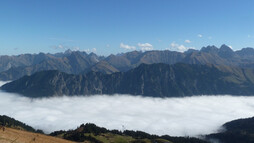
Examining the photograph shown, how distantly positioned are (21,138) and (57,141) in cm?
1155

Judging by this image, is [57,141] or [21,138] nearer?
[21,138]

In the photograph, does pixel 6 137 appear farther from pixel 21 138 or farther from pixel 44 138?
pixel 44 138

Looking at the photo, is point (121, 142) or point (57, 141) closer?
point (57, 141)

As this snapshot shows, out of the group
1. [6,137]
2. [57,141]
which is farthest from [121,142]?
[6,137]

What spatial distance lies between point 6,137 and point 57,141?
15954 millimetres

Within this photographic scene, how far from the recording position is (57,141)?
78.1 m

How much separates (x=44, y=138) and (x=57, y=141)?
15.0 feet

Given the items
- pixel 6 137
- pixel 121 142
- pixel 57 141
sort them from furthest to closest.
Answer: pixel 121 142
pixel 57 141
pixel 6 137

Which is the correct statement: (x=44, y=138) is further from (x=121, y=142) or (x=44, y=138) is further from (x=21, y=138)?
(x=121, y=142)

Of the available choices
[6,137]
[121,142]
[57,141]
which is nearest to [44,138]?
[57,141]

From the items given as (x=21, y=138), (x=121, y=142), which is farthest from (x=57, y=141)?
(x=121, y=142)

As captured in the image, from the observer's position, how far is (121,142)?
155375 mm

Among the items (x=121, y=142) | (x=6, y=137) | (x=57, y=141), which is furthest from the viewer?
(x=121, y=142)

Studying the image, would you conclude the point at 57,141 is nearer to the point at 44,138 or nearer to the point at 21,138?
the point at 44,138
